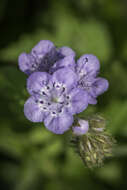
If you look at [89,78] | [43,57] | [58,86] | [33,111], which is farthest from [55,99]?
[43,57]

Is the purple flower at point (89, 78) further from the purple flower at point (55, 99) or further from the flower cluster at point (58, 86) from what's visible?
the purple flower at point (55, 99)

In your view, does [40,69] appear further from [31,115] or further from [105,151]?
[105,151]

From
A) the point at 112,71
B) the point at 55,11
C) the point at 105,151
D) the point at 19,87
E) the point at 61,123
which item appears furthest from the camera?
the point at 55,11

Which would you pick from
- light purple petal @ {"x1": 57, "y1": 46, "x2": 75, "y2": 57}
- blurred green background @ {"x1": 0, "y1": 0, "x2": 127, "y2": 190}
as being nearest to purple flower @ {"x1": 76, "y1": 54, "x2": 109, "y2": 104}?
light purple petal @ {"x1": 57, "y1": 46, "x2": 75, "y2": 57}

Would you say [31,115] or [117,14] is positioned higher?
[117,14]

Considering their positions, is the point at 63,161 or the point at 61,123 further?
the point at 63,161

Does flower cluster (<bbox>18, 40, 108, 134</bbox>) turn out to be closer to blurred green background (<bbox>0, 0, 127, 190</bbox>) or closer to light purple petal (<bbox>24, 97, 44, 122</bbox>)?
light purple petal (<bbox>24, 97, 44, 122</bbox>)

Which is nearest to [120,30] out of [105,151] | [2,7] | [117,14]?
[117,14]
